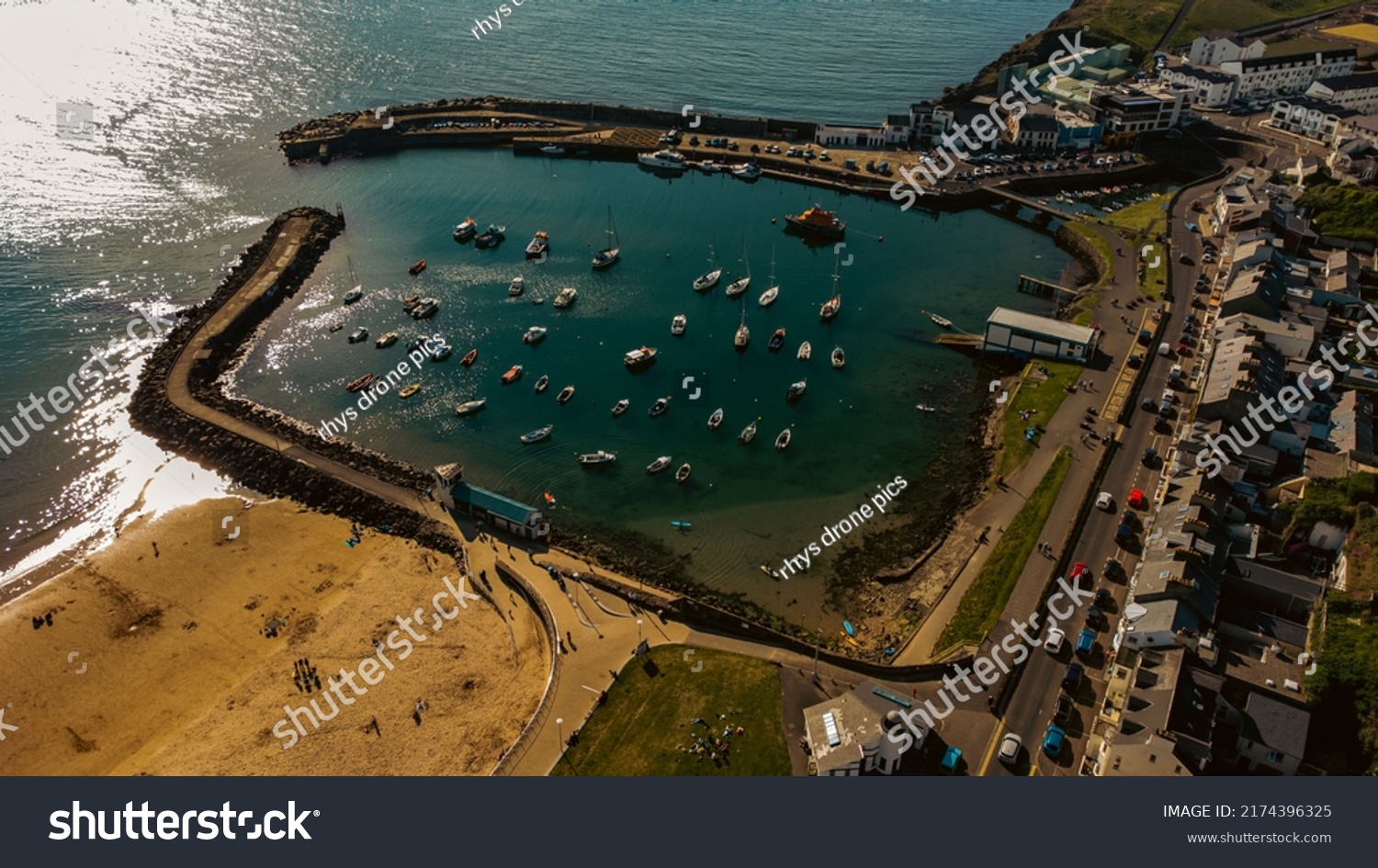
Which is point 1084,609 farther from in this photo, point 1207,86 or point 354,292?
point 1207,86

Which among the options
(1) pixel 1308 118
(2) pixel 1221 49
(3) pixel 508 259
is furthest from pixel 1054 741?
(2) pixel 1221 49

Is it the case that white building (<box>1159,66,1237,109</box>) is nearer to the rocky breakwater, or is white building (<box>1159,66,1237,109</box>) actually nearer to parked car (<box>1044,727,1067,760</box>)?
parked car (<box>1044,727,1067,760</box>)

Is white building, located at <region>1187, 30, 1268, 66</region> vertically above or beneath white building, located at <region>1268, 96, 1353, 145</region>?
above

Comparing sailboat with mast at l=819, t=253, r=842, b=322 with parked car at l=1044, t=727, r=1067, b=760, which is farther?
sailboat with mast at l=819, t=253, r=842, b=322

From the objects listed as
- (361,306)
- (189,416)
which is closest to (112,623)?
(189,416)

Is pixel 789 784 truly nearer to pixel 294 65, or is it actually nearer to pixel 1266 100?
pixel 1266 100
